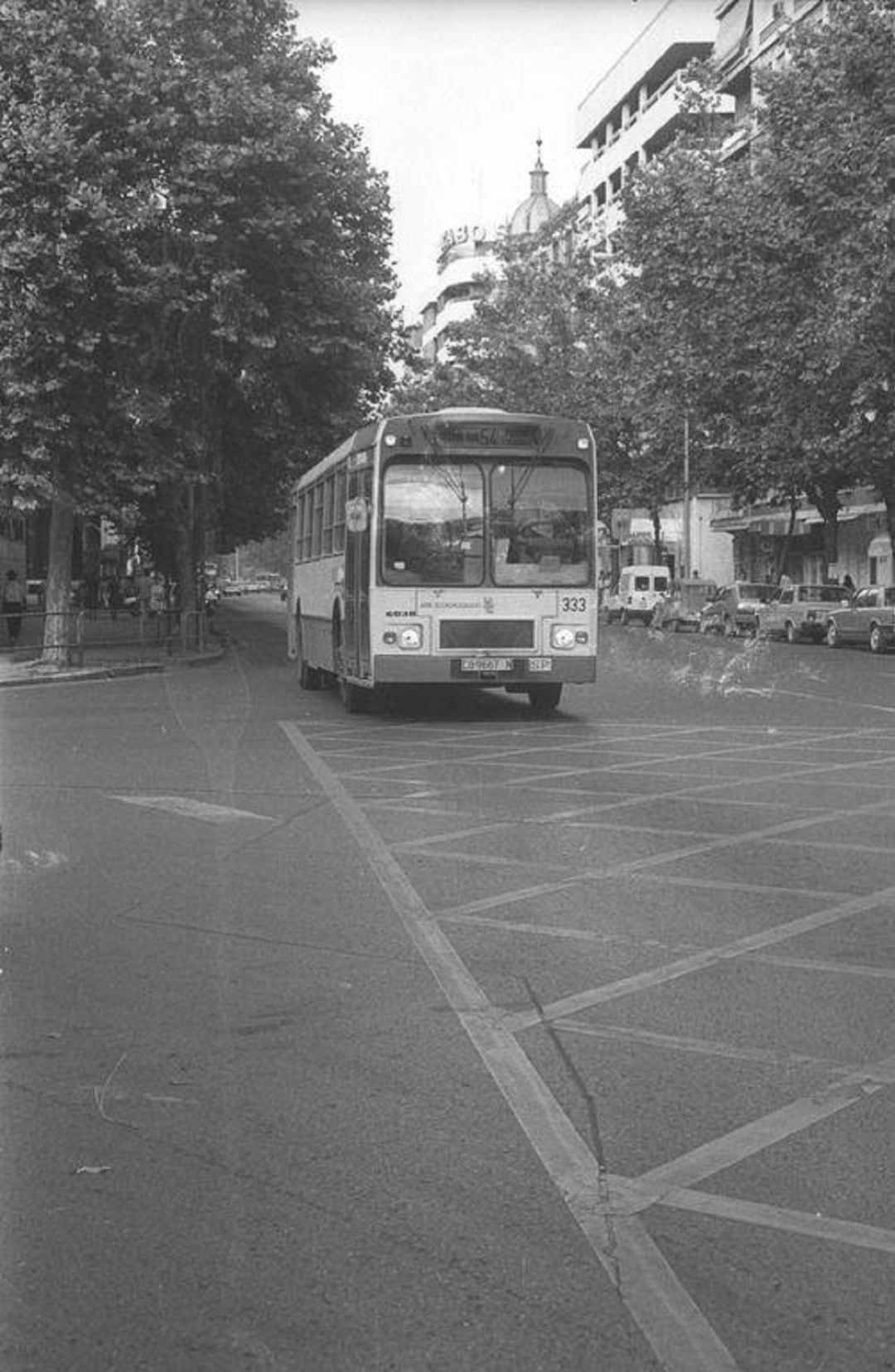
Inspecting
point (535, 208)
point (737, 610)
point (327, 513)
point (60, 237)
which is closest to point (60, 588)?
point (60, 237)

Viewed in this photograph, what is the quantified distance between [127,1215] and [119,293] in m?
22.3

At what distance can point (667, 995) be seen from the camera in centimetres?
556

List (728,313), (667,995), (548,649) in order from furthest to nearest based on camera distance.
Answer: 1. (728,313)
2. (548,649)
3. (667,995)

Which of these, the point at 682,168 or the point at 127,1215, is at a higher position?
the point at 682,168

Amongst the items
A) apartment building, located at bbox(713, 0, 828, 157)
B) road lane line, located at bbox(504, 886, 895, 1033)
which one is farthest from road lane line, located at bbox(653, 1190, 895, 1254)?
apartment building, located at bbox(713, 0, 828, 157)

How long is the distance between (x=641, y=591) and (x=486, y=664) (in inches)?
1685

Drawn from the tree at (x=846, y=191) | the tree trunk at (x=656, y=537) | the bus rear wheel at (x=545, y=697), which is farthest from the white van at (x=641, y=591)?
the bus rear wheel at (x=545, y=697)

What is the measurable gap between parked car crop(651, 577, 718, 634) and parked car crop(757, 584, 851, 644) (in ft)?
25.7

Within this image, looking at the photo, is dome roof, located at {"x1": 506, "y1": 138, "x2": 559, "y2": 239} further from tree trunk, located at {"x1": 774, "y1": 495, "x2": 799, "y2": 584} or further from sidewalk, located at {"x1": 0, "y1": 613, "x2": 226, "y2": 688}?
sidewalk, located at {"x1": 0, "y1": 613, "x2": 226, "y2": 688}

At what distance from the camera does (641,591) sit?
191 ft

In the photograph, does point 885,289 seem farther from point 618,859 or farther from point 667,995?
point 667,995

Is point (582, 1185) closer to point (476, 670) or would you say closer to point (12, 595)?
point (476, 670)

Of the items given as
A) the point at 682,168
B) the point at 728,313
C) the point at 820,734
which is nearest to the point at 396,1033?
the point at 820,734

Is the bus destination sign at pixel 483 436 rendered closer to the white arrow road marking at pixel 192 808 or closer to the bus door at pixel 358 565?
the bus door at pixel 358 565
